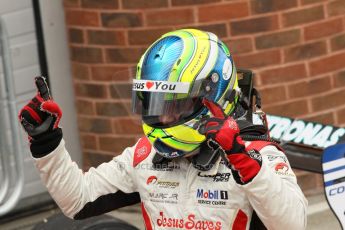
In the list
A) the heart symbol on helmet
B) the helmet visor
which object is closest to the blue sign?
the helmet visor

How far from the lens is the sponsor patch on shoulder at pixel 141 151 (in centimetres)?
339

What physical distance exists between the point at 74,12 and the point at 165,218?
293cm

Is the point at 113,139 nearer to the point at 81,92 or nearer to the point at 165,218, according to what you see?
the point at 81,92

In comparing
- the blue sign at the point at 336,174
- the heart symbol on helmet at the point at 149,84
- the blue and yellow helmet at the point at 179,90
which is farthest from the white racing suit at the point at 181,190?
the blue sign at the point at 336,174

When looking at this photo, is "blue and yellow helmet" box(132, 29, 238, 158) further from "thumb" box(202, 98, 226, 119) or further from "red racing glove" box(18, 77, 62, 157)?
"red racing glove" box(18, 77, 62, 157)

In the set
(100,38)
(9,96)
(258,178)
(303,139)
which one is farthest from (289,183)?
(100,38)

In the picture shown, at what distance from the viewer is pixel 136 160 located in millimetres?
3400

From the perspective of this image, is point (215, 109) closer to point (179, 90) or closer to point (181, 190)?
point (179, 90)

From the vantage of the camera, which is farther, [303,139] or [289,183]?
[303,139]

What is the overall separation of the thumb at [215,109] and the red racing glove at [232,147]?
0.05 m

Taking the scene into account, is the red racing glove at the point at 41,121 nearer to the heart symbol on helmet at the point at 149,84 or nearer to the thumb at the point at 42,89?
the thumb at the point at 42,89

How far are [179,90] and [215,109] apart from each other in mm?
170

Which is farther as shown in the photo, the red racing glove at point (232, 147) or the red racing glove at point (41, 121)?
the red racing glove at point (41, 121)

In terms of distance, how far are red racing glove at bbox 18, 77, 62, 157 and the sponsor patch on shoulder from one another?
0.32 m
